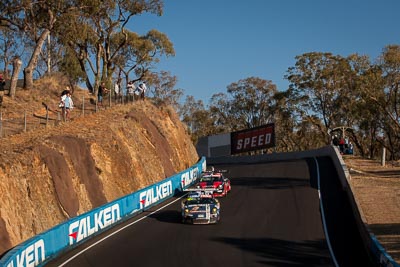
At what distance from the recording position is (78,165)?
99.9 ft

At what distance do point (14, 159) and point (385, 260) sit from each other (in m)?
16.2

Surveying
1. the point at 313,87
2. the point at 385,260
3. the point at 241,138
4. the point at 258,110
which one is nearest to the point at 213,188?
the point at 385,260

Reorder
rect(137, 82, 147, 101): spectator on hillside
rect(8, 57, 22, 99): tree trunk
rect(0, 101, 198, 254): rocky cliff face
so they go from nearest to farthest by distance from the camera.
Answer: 1. rect(0, 101, 198, 254): rocky cliff face
2. rect(8, 57, 22, 99): tree trunk
3. rect(137, 82, 147, 101): spectator on hillside

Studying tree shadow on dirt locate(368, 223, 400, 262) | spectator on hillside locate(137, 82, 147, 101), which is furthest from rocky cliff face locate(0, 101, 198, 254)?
tree shadow on dirt locate(368, 223, 400, 262)

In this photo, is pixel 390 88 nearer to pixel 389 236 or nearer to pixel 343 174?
pixel 343 174

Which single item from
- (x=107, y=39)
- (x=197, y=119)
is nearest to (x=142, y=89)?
(x=107, y=39)

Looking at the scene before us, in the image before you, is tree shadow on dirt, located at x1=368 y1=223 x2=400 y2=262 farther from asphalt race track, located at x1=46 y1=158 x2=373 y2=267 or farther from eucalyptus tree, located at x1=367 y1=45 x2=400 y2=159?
eucalyptus tree, located at x1=367 y1=45 x2=400 y2=159

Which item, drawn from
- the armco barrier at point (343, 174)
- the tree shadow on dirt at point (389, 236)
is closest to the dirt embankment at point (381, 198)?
the tree shadow on dirt at point (389, 236)

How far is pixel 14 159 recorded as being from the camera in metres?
24.1

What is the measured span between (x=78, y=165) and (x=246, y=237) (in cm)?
1172

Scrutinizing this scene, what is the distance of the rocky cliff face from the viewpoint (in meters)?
22.8

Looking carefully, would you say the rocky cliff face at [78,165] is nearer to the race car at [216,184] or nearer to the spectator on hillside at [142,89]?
the spectator on hillside at [142,89]

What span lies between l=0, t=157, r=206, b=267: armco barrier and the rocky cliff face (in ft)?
5.57

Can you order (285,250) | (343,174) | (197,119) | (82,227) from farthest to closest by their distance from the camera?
(197,119) → (343,174) → (82,227) → (285,250)
